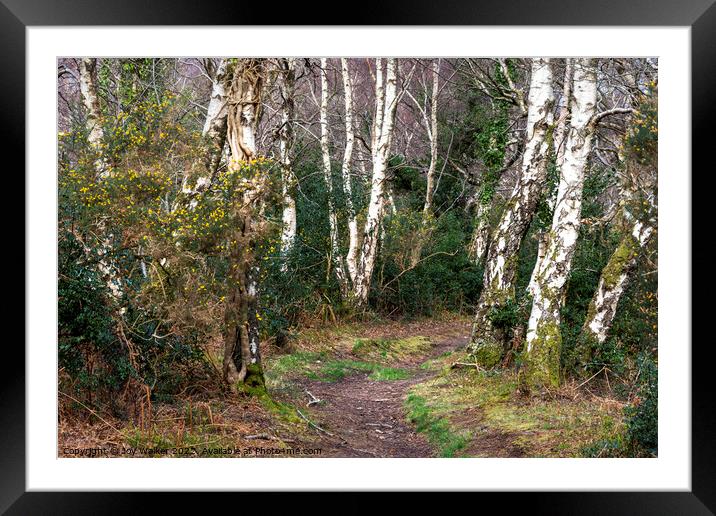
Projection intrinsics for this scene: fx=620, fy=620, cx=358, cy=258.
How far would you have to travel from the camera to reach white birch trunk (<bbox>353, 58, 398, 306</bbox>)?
45.9 ft

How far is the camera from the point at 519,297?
376 inches

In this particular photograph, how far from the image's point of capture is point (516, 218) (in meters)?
8.94

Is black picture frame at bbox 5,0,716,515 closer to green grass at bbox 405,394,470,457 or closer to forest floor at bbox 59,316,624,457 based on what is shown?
forest floor at bbox 59,316,624,457

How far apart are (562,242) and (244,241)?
3.68 m

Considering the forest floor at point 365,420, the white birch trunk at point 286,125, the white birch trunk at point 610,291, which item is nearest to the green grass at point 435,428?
the forest floor at point 365,420

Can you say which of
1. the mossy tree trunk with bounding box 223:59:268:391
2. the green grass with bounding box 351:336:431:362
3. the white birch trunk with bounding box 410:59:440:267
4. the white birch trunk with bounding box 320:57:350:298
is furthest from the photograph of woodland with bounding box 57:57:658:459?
the white birch trunk with bounding box 410:59:440:267

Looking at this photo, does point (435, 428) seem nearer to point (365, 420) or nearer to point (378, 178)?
point (365, 420)

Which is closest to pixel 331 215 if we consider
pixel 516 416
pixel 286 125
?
pixel 286 125

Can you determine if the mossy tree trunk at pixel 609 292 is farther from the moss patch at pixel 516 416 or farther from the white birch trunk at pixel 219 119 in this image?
the white birch trunk at pixel 219 119

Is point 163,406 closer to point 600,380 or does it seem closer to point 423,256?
point 600,380

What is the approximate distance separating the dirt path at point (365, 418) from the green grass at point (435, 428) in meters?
0.10
